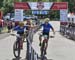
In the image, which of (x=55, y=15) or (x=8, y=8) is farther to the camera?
(x=55, y=15)

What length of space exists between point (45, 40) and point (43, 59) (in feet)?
3.80

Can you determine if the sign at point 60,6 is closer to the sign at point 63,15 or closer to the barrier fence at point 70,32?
the sign at point 63,15

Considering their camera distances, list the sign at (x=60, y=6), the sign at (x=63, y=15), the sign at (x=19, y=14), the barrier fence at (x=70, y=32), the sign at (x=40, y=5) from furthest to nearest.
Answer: the sign at (x=40, y=5) < the sign at (x=60, y=6) < the sign at (x=19, y=14) < the sign at (x=63, y=15) < the barrier fence at (x=70, y=32)

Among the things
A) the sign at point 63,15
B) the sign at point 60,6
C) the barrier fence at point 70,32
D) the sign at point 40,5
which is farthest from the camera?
the sign at point 40,5

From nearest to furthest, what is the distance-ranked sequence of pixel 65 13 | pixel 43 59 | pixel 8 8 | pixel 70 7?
1. pixel 43 59
2. pixel 65 13
3. pixel 8 8
4. pixel 70 7

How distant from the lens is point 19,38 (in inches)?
660

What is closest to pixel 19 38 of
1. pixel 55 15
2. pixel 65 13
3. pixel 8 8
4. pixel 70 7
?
pixel 65 13

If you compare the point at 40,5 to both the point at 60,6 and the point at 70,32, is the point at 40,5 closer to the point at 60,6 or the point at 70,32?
the point at 60,6

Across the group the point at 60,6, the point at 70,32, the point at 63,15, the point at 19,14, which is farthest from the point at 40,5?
the point at 70,32

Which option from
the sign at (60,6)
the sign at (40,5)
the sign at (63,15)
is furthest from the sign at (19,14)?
the sign at (63,15)

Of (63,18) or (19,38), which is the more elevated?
(19,38)

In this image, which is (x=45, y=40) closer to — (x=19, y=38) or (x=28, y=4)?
(x=19, y=38)

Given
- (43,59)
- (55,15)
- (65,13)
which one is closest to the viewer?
(43,59)

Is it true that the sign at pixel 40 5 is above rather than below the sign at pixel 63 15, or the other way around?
above
